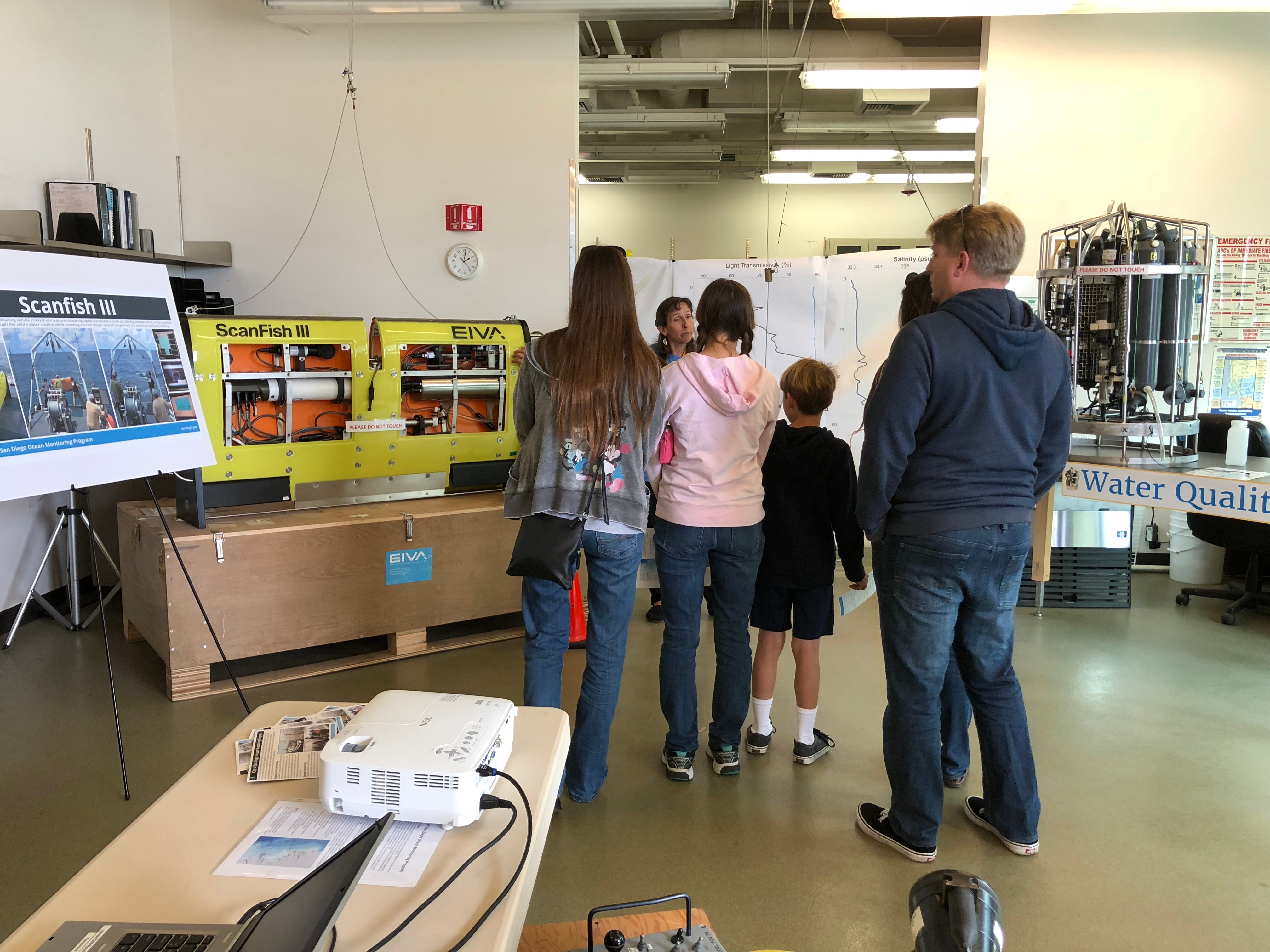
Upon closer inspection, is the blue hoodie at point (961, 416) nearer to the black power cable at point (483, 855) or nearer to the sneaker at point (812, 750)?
the sneaker at point (812, 750)

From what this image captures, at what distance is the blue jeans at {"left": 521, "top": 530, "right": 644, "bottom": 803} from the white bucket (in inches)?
158

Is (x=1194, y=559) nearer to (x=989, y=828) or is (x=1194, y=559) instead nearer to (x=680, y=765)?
(x=989, y=828)

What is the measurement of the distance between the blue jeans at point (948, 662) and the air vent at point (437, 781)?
139 cm

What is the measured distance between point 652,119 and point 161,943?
7442 mm

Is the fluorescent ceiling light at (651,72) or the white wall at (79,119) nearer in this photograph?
the white wall at (79,119)

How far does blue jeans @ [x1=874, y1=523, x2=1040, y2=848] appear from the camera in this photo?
82.0 inches

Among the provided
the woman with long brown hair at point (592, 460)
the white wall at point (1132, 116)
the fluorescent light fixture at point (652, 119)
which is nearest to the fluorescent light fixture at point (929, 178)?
the fluorescent light fixture at point (652, 119)

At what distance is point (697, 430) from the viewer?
2.50m

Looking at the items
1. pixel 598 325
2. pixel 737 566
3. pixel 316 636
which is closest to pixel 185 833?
pixel 598 325

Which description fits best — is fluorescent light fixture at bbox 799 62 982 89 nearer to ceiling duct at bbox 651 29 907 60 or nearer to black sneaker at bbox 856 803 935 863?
ceiling duct at bbox 651 29 907 60

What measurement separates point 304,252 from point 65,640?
2573mm

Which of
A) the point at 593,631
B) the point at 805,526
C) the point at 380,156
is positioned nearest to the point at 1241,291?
the point at 805,526

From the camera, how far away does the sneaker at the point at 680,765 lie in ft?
8.82

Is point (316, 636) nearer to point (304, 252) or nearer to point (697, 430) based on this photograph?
point (697, 430)
